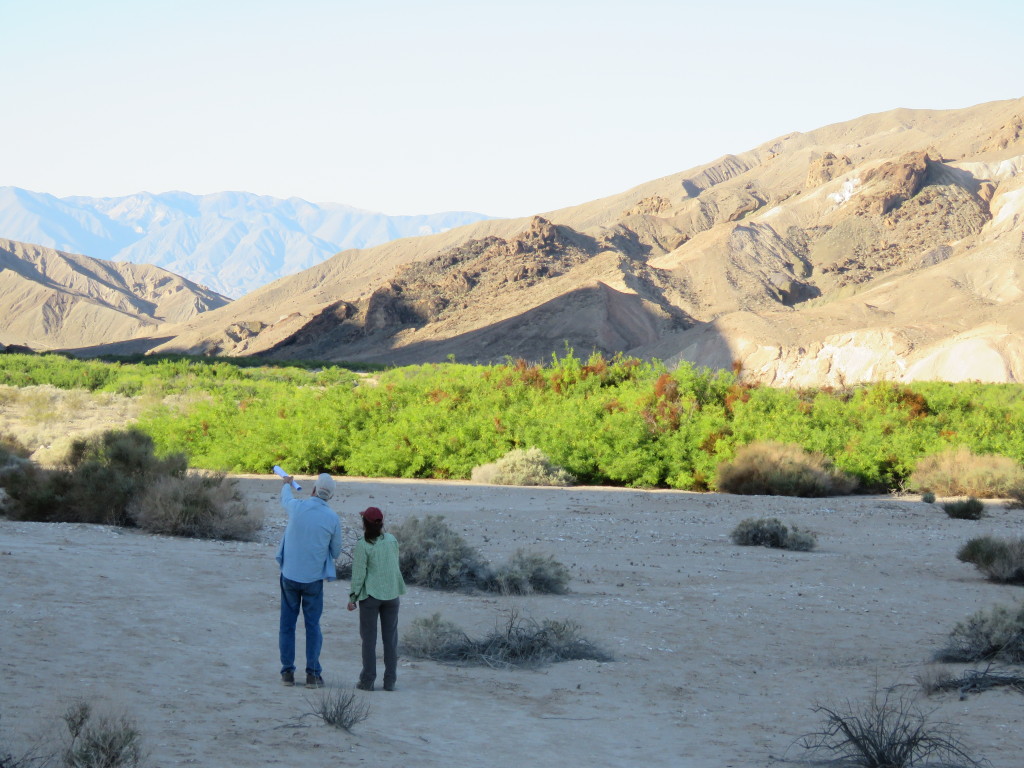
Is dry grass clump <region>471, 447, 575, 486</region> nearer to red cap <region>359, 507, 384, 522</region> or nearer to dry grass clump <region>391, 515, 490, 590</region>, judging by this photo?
dry grass clump <region>391, 515, 490, 590</region>

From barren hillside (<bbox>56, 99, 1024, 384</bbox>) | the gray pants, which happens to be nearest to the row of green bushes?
the gray pants

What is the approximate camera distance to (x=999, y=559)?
43.5 ft

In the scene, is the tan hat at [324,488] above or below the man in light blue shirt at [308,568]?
above

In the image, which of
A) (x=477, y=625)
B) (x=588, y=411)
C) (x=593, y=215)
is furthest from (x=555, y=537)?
(x=593, y=215)

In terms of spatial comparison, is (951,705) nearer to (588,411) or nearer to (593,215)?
(588,411)

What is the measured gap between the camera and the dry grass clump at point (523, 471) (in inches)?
883

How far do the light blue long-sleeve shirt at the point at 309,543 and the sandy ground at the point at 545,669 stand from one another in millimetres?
797

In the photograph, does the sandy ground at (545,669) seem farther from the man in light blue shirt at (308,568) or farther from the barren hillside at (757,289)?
the barren hillside at (757,289)

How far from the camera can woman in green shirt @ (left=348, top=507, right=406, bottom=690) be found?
7.90m

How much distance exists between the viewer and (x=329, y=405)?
25.0 meters

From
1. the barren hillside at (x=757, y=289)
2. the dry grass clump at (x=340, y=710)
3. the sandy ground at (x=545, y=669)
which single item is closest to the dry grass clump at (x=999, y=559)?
the sandy ground at (x=545, y=669)

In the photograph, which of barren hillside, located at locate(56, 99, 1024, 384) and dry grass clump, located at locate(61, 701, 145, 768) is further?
barren hillside, located at locate(56, 99, 1024, 384)

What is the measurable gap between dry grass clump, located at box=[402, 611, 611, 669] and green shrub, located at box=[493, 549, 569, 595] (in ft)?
7.59

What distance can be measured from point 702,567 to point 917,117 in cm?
18139
